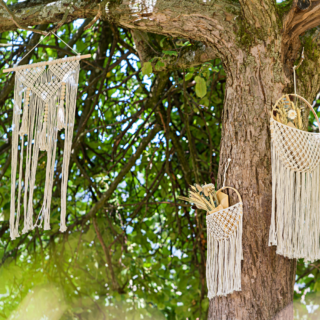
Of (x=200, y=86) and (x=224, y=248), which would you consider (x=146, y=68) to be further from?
(x=224, y=248)

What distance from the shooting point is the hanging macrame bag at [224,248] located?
4.62 ft

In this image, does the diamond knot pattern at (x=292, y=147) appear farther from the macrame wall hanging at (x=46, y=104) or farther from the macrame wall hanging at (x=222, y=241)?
the macrame wall hanging at (x=46, y=104)

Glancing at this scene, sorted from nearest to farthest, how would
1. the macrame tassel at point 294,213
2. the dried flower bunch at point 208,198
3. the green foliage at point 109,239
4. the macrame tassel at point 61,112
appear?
the macrame tassel at point 294,213
the dried flower bunch at point 208,198
the macrame tassel at point 61,112
the green foliage at point 109,239

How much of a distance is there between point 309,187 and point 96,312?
1.97 metres

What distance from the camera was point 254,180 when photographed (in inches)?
57.1

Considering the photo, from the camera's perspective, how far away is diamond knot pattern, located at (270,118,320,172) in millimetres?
1388

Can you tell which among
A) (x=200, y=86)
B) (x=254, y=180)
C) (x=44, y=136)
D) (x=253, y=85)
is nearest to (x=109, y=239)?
(x=44, y=136)

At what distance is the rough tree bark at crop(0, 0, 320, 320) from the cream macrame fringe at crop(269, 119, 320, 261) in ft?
0.20

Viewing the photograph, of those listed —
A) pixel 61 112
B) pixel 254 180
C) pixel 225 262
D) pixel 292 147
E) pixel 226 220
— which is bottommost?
pixel 225 262

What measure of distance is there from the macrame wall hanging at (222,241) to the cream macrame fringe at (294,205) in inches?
5.4

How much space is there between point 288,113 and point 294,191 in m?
0.29

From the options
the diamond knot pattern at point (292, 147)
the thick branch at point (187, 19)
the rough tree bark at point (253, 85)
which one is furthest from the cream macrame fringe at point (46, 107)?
the diamond knot pattern at point (292, 147)

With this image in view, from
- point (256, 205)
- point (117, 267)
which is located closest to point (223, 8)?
point (256, 205)

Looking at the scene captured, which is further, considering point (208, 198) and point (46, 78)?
point (46, 78)
